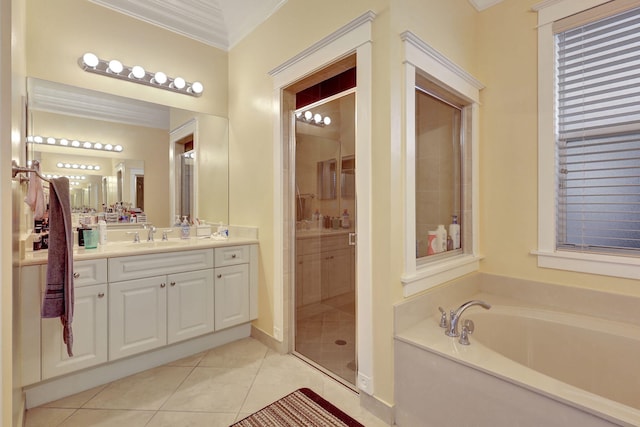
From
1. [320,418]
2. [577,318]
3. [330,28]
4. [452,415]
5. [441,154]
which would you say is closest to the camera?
[452,415]

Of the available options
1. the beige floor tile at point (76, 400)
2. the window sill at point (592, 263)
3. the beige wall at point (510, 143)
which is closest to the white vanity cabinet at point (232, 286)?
the beige floor tile at point (76, 400)

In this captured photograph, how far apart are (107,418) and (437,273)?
6.94ft

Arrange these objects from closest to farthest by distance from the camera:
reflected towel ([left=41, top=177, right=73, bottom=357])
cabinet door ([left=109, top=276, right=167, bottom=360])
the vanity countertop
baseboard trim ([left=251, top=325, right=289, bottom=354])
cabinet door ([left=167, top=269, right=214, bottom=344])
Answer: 1. reflected towel ([left=41, top=177, right=73, bottom=357])
2. the vanity countertop
3. cabinet door ([left=109, top=276, right=167, bottom=360])
4. cabinet door ([left=167, top=269, right=214, bottom=344])
5. baseboard trim ([left=251, top=325, right=289, bottom=354])

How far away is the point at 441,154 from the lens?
7.20ft

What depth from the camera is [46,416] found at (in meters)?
1.63

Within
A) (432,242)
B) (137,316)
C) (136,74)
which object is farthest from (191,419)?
(136,74)

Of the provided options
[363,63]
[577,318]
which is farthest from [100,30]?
[577,318]

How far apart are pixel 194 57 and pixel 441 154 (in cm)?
239

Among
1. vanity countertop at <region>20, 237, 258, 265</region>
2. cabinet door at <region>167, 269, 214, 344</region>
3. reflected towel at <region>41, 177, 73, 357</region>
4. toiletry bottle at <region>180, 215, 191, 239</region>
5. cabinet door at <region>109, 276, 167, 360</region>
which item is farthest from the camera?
toiletry bottle at <region>180, 215, 191, 239</region>

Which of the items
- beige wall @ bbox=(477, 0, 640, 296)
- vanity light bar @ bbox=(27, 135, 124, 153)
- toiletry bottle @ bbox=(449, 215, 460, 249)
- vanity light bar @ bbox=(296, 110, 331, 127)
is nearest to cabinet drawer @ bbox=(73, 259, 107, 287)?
vanity light bar @ bbox=(27, 135, 124, 153)

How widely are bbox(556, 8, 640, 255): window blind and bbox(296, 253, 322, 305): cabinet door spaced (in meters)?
1.79

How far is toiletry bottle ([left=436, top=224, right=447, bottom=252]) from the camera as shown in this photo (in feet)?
6.84

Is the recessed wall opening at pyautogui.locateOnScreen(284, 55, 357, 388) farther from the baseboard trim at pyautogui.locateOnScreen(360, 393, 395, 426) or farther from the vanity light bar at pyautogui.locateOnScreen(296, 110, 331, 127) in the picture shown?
the baseboard trim at pyautogui.locateOnScreen(360, 393, 395, 426)

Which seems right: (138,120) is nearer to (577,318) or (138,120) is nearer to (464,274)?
(464,274)
